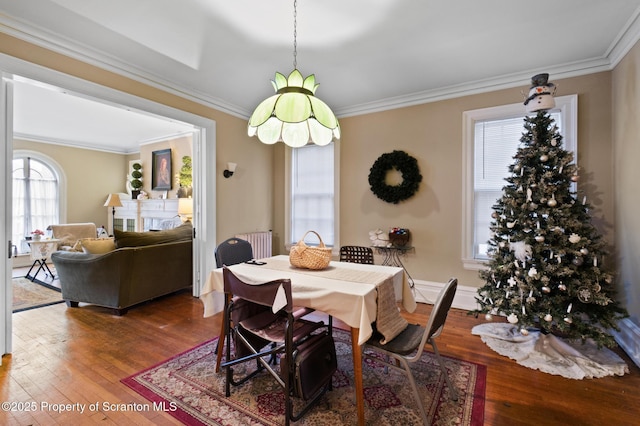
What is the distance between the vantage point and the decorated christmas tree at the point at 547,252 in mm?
2312

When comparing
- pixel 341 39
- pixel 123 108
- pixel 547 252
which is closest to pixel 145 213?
pixel 123 108

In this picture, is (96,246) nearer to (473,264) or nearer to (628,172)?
(473,264)

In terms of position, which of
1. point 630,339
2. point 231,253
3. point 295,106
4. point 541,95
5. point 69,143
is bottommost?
point 630,339

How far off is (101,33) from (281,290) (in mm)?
2725

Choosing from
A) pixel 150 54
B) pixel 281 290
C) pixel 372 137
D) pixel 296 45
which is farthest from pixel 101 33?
pixel 372 137

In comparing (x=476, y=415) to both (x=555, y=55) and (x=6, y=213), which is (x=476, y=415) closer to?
(x=555, y=55)

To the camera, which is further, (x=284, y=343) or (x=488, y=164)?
(x=488, y=164)

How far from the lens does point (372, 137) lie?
4.14m

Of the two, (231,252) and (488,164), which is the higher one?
(488,164)

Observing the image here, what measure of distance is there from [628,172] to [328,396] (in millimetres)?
3174

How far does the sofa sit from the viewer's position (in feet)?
10.8

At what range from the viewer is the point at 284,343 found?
5.86 ft

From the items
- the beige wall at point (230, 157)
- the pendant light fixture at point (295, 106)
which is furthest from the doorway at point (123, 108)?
the pendant light fixture at point (295, 106)

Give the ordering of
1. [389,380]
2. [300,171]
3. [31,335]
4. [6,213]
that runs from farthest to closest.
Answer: [300,171] → [31,335] → [6,213] → [389,380]
